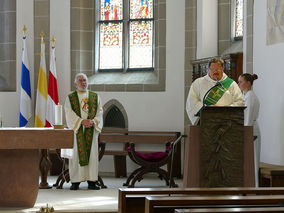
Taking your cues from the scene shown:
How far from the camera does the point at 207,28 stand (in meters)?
11.7

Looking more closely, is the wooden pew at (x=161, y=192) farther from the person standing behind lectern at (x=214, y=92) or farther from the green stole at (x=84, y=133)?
the green stole at (x=84, y=133)

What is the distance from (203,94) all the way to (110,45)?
6.20 meters

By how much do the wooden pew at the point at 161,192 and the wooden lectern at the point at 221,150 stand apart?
2912 mm

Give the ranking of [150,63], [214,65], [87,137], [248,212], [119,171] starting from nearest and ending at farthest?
[248,212] < [214,65] < [87,137] < [119,171] < [150,63]

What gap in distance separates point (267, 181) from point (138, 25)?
598 centimetres

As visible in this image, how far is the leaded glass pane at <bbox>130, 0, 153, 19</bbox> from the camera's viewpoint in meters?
12.9

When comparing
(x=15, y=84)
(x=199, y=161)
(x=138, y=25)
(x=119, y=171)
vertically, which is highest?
(x=138, y=25)

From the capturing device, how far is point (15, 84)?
12625mm

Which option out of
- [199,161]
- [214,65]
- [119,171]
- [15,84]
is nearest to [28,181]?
[199,161]

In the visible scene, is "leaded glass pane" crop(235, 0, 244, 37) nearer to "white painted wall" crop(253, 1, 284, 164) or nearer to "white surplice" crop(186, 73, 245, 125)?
"white painted wall" crop(253, 1, 284, 164)

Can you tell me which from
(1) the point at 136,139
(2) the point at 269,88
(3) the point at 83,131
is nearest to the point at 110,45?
(1) the point at 136,139

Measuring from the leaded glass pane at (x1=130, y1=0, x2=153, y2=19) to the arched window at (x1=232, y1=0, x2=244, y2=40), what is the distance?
194 centimetres

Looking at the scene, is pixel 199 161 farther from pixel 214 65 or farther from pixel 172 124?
pixel 172 124

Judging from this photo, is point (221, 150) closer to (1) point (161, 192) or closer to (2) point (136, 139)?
(1) point (161, 192)
